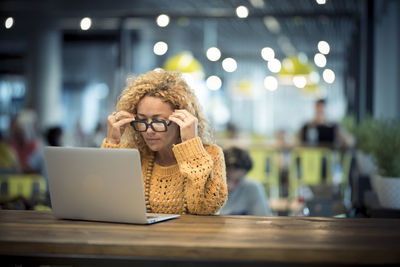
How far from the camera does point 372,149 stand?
320 cm

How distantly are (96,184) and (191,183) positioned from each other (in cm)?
48

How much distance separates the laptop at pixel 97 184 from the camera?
187 centimetres

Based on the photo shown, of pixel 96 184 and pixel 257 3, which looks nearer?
pixel 96 184

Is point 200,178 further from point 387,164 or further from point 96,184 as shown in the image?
point 387,164

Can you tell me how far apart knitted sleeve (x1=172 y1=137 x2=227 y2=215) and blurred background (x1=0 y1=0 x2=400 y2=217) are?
0.57 metres

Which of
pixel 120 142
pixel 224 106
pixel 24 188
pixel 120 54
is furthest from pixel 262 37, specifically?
pixel 120 142

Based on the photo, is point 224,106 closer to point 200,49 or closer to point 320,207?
point 200,49

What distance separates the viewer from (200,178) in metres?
2.23

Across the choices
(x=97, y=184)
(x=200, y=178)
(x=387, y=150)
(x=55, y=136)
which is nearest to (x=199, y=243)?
(x=97, y=184)

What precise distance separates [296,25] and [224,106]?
799 centimetres

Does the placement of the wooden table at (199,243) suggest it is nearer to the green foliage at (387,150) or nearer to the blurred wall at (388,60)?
the green foliage at (387,150)

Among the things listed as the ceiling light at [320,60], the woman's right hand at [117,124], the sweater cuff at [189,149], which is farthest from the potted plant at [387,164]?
the ceiling light at [320,60]

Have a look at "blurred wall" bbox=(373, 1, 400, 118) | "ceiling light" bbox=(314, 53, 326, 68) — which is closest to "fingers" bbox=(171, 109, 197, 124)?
"ceiling light" bbox=(314, 53, 326, 68)

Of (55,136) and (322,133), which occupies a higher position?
(55,136)
